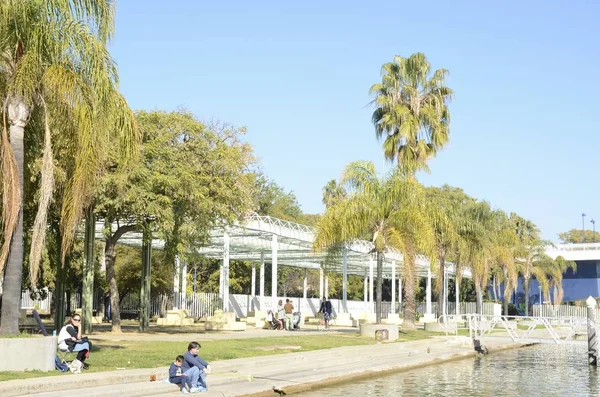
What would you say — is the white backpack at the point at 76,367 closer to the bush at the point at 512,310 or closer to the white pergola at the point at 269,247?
the white pergola at the point at 269,247

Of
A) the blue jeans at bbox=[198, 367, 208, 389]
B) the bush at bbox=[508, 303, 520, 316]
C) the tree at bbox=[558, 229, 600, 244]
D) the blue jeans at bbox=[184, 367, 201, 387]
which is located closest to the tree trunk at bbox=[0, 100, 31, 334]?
the blue jeans at bbox=[184, 367, 201, 387]

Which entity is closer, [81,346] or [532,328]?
[81,346]

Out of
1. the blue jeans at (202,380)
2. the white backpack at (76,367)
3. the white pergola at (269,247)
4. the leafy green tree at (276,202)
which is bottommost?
the blue jeans at (202,380)

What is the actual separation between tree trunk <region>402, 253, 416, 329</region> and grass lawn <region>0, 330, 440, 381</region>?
306 centimetres

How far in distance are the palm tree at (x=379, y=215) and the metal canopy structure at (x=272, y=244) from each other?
1542 millimetres

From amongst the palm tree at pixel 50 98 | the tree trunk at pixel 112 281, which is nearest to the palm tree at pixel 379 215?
the tree trunk at pixel 112 281

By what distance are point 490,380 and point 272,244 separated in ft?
70.0

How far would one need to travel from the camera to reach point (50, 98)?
1653 cm

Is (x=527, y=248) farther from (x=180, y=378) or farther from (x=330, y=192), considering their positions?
(x=180, y=378)

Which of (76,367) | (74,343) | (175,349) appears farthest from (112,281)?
(76,367)

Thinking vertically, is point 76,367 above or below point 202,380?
above

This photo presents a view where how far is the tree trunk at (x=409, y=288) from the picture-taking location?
3155 centimetres

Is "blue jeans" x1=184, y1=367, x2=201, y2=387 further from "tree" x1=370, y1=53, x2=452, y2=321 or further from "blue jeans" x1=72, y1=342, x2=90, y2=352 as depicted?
"tree" x1=370, y1=53, x2=452, y2=321

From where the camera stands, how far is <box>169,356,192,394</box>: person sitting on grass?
14.2 metres
